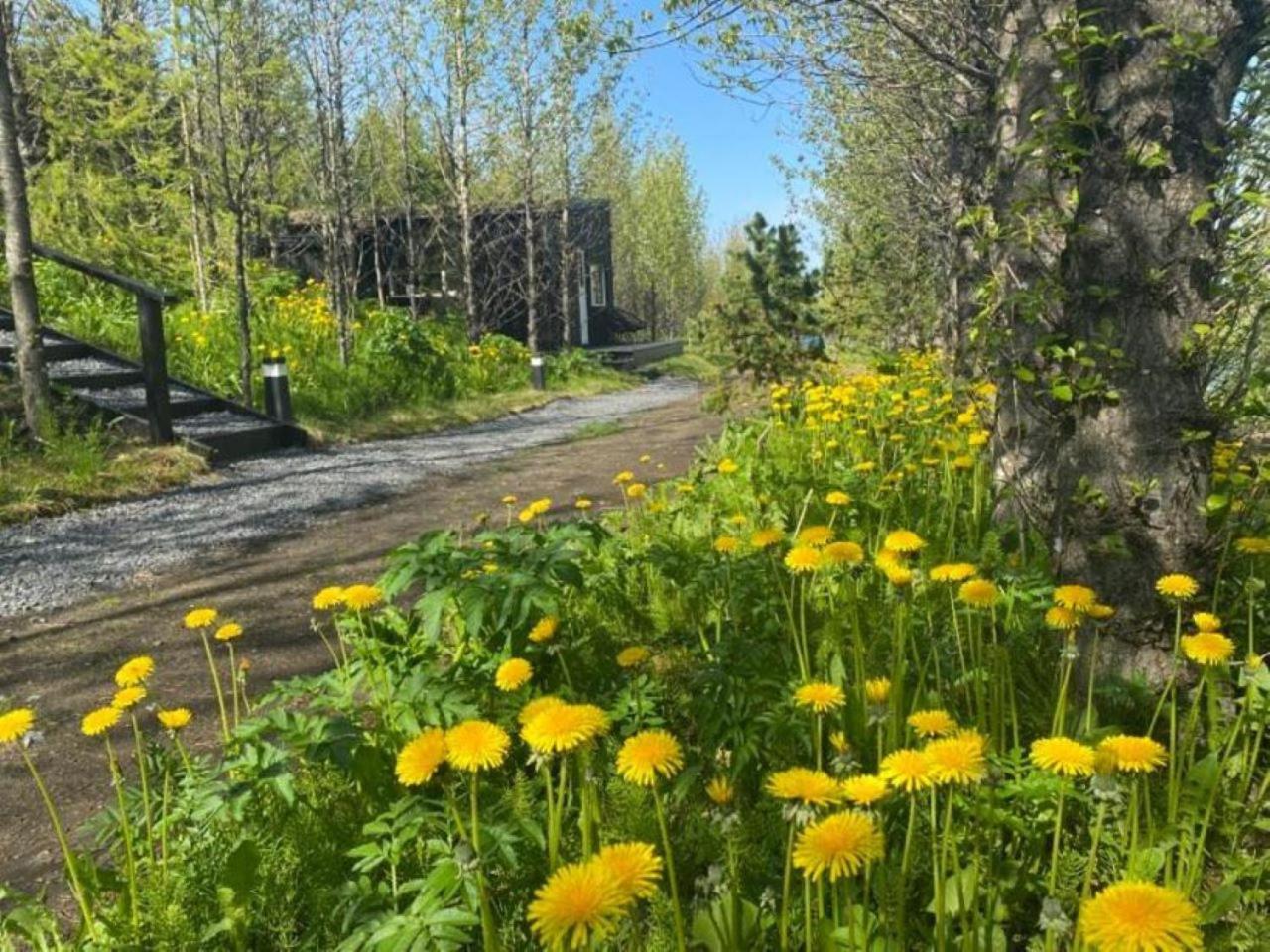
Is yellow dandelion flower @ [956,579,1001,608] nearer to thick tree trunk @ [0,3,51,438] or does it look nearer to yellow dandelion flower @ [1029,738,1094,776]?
yellow dandelion flower @ [1029,738,1094,776]

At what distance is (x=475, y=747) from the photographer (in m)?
1.26

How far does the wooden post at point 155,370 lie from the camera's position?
7.59 meters

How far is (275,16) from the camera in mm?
11859

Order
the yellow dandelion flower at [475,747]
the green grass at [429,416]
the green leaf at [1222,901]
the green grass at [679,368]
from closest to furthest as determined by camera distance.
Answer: the yellow dandelion flower at [475,747] < the green leaf at [1222,901] < the green grass at [429,416] < the green grass at [679,368]

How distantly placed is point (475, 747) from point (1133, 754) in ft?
3.16

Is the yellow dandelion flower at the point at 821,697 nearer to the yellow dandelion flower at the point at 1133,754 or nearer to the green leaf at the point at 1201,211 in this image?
the yellow dandelion flower at the point at 1133,754

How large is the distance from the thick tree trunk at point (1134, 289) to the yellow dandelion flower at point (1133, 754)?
3.58 feet

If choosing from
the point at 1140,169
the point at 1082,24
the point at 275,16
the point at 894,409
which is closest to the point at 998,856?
the point at 1140,169

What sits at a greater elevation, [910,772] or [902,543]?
[902,543]

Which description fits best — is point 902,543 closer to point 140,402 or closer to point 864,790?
point 864,790

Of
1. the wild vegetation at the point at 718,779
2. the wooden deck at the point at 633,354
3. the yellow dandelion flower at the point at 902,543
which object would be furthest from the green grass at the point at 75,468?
the wooden deck at the point at 633,354

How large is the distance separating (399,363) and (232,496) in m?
6.31

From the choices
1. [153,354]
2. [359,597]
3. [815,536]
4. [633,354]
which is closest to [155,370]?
[153,354]

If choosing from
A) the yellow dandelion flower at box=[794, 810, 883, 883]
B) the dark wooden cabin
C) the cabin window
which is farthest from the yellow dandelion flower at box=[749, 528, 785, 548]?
the cabin window
